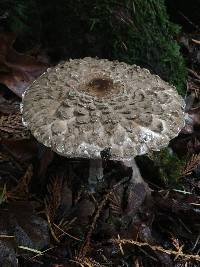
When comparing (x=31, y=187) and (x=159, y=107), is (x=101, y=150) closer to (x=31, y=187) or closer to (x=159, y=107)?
(x=159, y=107)

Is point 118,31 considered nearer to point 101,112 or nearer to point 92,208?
point 101,112

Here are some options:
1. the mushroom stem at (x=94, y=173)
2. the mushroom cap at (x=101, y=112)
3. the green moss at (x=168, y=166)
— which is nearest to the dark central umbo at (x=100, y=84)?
the mushroom cap at (x=101, y=112)

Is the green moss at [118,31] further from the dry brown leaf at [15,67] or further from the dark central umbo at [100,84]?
the dark central umbo at [100,84]

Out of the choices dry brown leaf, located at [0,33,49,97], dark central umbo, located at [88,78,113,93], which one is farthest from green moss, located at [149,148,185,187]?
dry brown leaf, located at [0,33,49,97]

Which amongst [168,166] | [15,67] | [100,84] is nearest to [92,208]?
[168,166]

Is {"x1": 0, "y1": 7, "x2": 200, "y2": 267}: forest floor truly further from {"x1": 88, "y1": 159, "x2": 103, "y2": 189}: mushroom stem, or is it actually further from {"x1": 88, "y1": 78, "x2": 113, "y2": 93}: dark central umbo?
{"x1": 88, "y1": 78, "x2": 113, "y2": 93}: dark central umbo

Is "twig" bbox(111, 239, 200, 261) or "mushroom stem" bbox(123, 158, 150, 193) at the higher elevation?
"mushroom stem" bbox(123, 158, 150, 193)

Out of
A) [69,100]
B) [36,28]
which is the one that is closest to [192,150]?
[69,100]

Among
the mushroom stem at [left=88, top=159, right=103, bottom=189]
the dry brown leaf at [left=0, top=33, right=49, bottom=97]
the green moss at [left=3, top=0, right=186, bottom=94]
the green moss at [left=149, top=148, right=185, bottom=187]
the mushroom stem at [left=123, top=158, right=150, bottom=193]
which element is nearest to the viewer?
the mushroom stem at [left=88, top=159, right=103, bottom=189]
